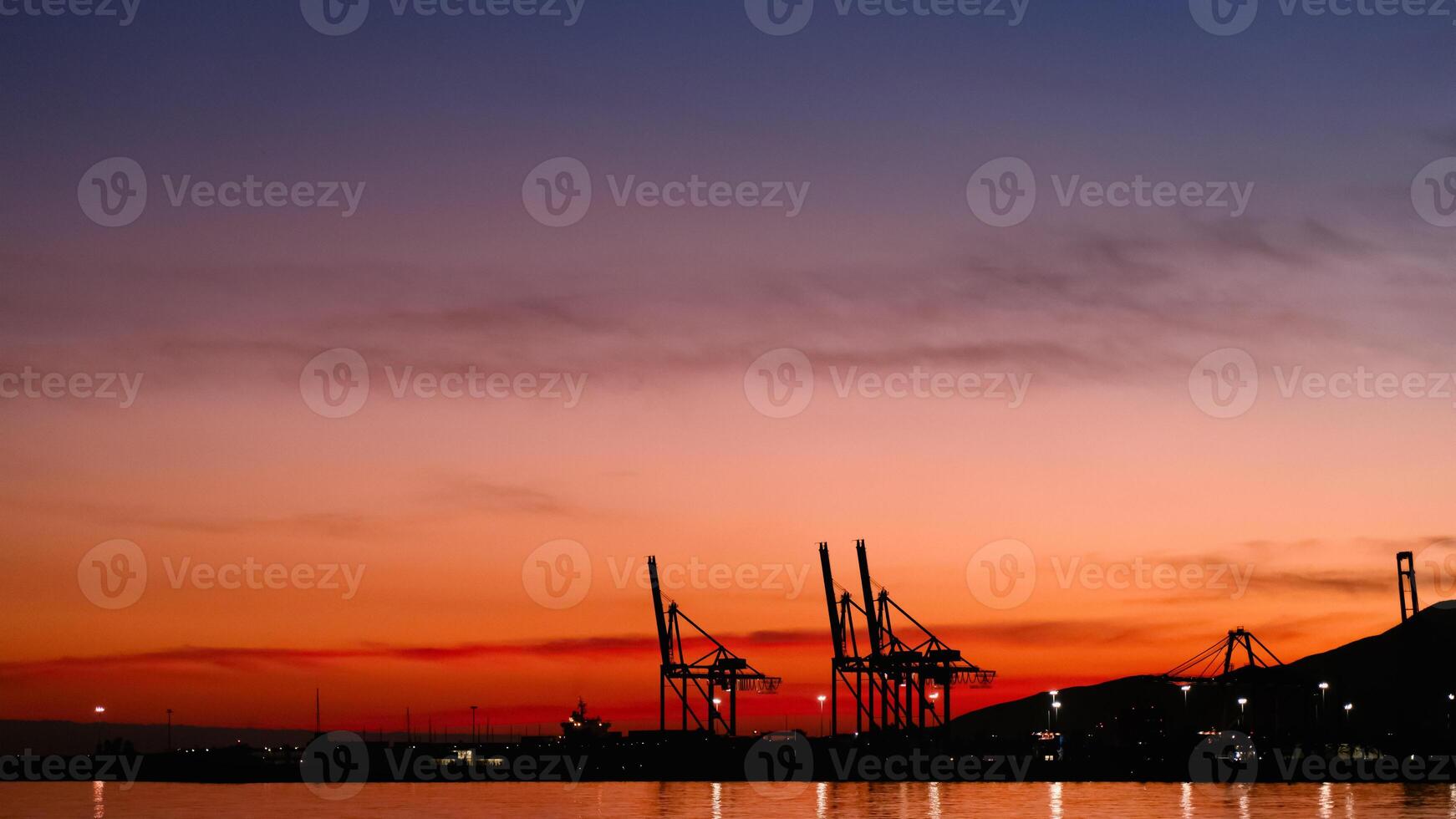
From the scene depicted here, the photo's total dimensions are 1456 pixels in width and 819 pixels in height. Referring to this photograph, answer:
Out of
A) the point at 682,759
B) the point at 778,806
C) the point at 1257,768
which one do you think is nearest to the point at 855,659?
the point at 682,759

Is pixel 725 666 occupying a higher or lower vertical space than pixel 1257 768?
higher

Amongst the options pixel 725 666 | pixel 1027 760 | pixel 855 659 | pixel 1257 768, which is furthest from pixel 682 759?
pixel 1257 768

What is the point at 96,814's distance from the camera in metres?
116

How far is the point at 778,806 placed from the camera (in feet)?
367

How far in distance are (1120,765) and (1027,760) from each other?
1039cm

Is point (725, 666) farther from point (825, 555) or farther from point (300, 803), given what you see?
point (300, 803)

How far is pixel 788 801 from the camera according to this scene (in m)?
120

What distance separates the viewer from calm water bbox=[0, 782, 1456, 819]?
10369cm

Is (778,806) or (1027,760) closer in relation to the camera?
(778,806)

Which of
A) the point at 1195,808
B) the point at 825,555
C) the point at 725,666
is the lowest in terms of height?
the point at 1195,808

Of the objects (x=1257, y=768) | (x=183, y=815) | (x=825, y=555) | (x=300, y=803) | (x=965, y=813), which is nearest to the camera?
(x=965, y=813)

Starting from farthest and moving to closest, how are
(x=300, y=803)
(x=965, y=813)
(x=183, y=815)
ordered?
(x=300, y=803), (x=183, y=815), (x=965, y=813)

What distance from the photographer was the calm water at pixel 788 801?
104m

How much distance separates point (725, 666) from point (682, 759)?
469 inches
